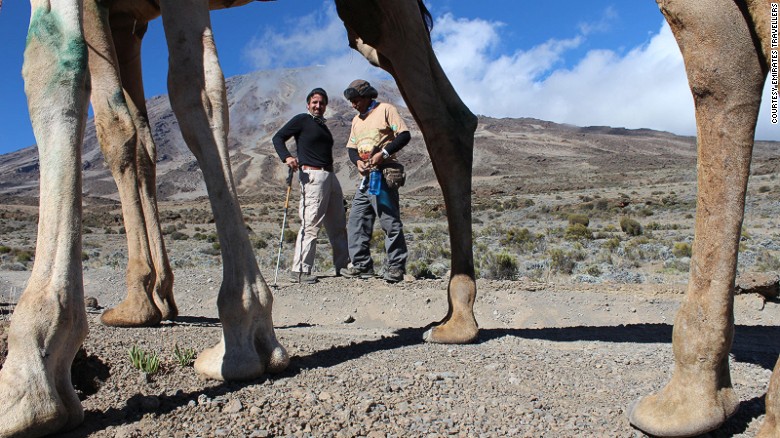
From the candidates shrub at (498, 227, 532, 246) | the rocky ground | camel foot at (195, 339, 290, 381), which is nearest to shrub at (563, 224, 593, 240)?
shrub at (498, 227, 532, 246)

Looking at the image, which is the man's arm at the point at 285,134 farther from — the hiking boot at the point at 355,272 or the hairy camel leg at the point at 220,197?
the hairy camel leg at the point at 220,197

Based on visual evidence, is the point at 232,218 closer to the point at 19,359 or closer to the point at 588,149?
the point at 19,359

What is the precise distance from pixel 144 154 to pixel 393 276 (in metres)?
3.96

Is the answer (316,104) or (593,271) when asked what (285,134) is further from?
(593,271)

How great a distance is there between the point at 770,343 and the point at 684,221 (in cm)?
2047

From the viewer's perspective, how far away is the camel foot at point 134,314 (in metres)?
4.08

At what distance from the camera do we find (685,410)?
2234 mm

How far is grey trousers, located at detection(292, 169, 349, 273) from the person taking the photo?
8.54 m

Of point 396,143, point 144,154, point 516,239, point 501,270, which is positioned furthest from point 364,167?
point 516,239

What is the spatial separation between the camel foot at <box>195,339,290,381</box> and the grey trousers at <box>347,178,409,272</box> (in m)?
5.36

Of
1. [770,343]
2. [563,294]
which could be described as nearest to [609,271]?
[563,294]

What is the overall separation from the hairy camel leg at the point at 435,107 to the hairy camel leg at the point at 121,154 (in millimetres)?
1559

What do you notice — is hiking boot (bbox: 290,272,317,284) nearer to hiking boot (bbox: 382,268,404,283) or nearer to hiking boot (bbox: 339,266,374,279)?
hiking boot (bbox: 339,266,374,279)

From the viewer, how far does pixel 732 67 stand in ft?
7.34
